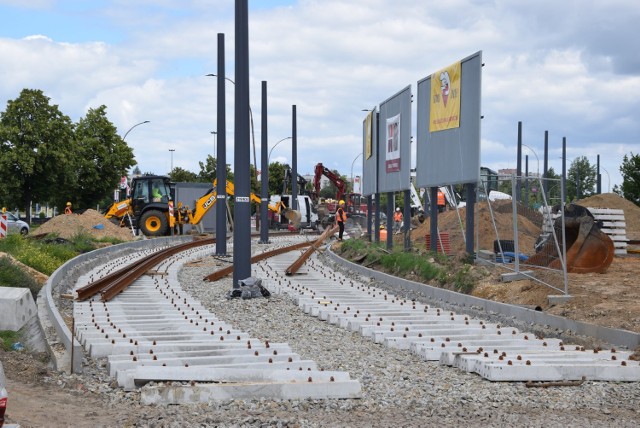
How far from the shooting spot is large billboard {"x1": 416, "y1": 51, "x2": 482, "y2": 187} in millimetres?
19562

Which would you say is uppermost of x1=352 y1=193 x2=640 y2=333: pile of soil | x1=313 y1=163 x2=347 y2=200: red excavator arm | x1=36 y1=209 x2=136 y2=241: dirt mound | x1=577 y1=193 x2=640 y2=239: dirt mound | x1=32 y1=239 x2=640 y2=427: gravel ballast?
x1=313 y1=163 x2=347 y2=200: red excavator arm

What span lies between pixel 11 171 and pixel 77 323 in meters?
47.5

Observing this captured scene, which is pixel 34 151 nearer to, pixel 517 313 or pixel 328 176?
pixel 328 176

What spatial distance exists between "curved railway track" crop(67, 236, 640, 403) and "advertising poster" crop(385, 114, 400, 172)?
10.4m

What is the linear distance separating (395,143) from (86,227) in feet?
57.7

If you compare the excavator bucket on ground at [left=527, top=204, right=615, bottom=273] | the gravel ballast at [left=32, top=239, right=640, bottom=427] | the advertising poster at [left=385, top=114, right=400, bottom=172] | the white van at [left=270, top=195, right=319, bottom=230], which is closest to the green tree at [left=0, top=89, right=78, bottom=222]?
the white van at [left=270, top=195, right=319, bottom=230]

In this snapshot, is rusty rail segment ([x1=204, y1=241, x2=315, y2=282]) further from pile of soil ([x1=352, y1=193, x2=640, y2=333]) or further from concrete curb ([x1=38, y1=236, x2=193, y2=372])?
pile of soil ([x1=352, y1=193, x2=640, y2=333])

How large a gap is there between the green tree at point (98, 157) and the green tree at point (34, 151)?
4.80 m

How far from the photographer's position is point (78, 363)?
9219mm

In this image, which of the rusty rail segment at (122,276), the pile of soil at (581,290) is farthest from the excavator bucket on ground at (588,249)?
the rusty rail segment at (122,276)

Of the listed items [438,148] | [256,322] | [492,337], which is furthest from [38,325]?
[438,148]

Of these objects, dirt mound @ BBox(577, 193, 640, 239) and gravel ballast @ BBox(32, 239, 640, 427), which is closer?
gravel ballast @ BBox(32, 239, 640, 427)

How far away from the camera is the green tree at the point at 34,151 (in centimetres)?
5691

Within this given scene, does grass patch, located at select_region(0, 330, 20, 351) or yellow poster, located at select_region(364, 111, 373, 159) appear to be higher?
yellow poster, located at select_region(364, 111, 373, 159)
